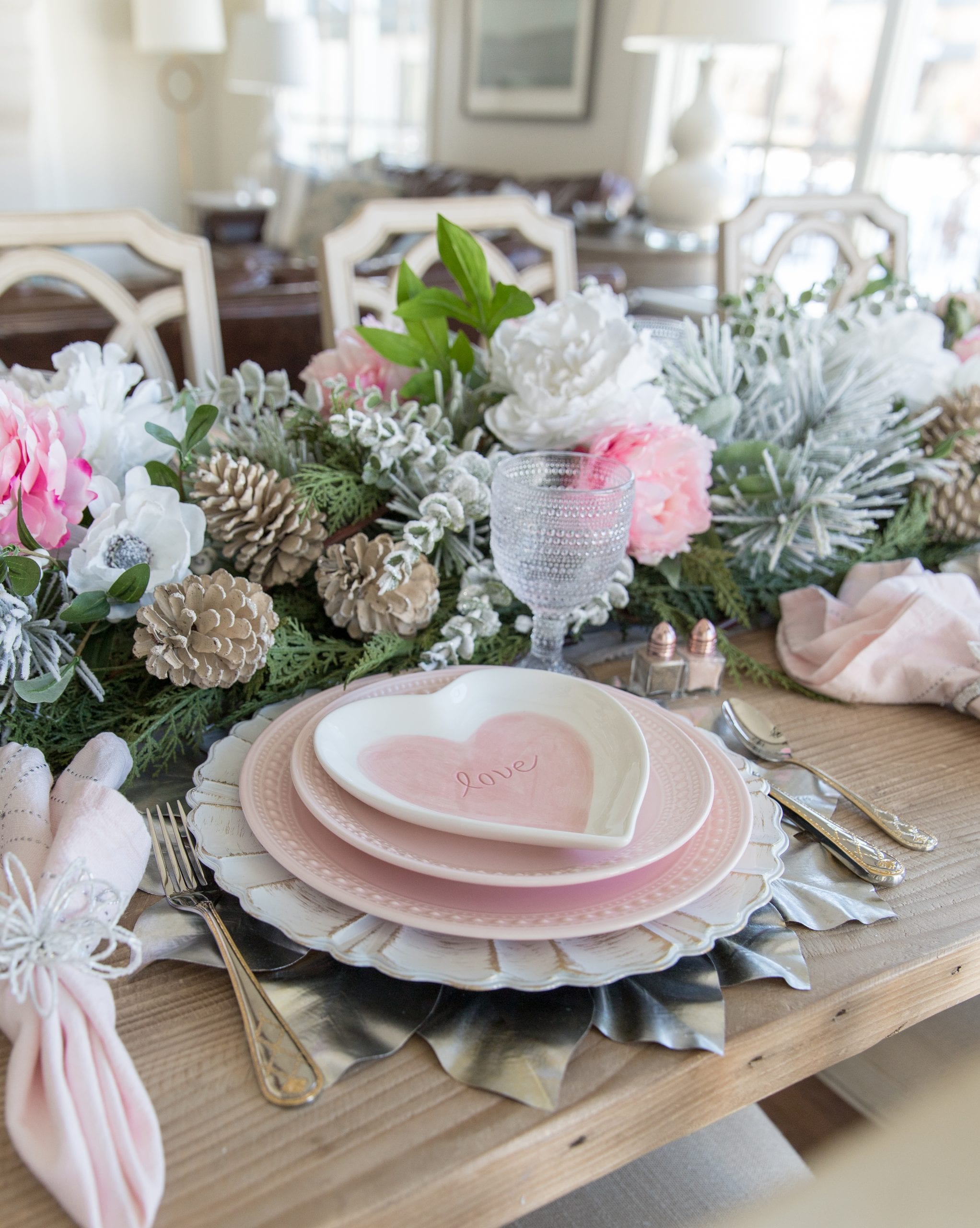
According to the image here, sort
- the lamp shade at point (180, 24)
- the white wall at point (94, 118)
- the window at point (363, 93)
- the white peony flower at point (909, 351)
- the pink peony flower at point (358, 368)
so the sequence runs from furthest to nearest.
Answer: the white wall at point (94, 118), the window at point (363, 93), the lamp shade at point (180, 24), the white peony flower at point (909, 351), the pink peony flower at point (358, 368)

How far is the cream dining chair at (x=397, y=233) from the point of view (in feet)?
4.34

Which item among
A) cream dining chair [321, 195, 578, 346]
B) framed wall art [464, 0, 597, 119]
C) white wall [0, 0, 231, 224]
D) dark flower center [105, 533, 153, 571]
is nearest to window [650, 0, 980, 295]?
framed wall art [464, 0, 597, 119]

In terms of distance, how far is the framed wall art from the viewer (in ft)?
14.8

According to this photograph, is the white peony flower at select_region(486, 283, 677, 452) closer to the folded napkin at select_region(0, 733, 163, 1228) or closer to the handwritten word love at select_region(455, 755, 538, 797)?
the handwritten word love at select_region(455, 755, 538, 797)

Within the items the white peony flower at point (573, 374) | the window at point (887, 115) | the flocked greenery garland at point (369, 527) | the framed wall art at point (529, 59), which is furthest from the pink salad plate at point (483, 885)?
the framed wall art at point (529, 59)

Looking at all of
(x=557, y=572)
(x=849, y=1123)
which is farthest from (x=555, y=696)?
(x=849, y=1123)

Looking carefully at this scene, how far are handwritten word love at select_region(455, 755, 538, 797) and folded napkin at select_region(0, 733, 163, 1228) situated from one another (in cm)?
18

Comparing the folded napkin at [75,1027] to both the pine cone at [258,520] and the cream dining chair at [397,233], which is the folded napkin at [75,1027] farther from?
the cream dining chair at [397,233]

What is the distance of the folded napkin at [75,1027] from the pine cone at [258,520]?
0.21 m

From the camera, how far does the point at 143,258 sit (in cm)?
123

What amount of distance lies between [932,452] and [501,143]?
4.84 m

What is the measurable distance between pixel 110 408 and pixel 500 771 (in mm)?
380

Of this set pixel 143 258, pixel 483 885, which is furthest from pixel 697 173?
pixel 483 885

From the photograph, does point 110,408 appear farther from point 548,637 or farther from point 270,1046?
point 270,1046
